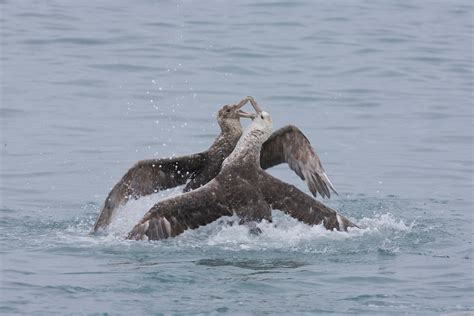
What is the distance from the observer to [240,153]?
1312 cm

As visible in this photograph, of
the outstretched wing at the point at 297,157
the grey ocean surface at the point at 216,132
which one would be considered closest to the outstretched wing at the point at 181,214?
the grey ocean surface at the point at 216,132

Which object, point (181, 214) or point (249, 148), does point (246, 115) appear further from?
point (181, 214)

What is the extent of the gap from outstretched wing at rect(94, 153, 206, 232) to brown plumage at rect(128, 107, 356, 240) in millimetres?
869

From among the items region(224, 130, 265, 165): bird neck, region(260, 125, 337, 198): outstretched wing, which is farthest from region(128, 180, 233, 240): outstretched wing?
region(260, 125, 337, 198): outstretched wing

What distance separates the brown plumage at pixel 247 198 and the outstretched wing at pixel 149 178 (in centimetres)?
87

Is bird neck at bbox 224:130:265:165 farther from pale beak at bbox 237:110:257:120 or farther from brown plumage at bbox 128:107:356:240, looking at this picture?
pale beak at bbox 237:110:257:120

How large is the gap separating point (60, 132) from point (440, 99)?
675 cm

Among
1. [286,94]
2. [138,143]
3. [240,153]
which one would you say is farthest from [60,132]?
[240,153]

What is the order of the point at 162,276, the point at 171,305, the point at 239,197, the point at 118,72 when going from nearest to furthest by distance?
the point at 171,305 → the point at 162,276 → the point at 239,197 → the point at 118,72

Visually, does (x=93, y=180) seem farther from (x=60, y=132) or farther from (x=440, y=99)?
(x=440, y=99)

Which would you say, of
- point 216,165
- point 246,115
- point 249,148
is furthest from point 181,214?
point 246,115

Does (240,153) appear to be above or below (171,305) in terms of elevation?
above

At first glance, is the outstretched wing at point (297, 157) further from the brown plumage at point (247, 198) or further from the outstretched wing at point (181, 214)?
the outstretched wing at point (181, 214)

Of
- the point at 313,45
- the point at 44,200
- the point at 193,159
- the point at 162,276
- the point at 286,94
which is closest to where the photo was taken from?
the point at 162,276
